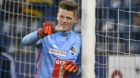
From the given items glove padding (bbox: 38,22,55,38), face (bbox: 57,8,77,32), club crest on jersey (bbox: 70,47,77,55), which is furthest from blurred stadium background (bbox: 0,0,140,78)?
glove padding (bbox: 38,22,55,38)

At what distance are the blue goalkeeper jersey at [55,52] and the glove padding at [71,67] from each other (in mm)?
91

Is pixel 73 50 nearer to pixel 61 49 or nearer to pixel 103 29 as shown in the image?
pixel 61 49

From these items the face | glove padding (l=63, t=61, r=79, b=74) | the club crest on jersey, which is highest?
the face

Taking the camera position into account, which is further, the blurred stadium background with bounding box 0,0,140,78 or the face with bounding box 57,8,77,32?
the blurred stadium background with bounding box 0,0,140,78

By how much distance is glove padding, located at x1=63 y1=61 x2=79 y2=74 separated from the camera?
231cm

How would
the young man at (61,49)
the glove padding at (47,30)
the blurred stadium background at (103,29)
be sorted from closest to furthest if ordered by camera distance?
the glove padding at (47,30) < the young man at (61,49) < the blurred stadium background at (103,29)

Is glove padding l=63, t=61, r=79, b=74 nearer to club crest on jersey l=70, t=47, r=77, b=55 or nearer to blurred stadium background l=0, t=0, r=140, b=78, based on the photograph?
club crest on jersey l=70, t=47, r=77, b=55

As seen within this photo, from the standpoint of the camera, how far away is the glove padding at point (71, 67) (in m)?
2.31

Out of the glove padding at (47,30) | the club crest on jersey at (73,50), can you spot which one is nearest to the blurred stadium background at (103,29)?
the club crest on jersey at (73,50)

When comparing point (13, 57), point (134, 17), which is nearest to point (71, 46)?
point (134, 17)

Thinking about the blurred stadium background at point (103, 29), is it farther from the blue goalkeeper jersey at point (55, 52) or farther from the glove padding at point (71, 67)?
the glove padding at point (71, 67)

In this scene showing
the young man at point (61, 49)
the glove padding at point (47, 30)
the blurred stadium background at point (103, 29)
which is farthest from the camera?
the blurred stadium background at point (103, 29)

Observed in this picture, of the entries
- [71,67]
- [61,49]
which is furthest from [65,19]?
[71,67]

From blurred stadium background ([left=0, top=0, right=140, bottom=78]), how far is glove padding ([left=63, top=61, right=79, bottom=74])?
474 mm
